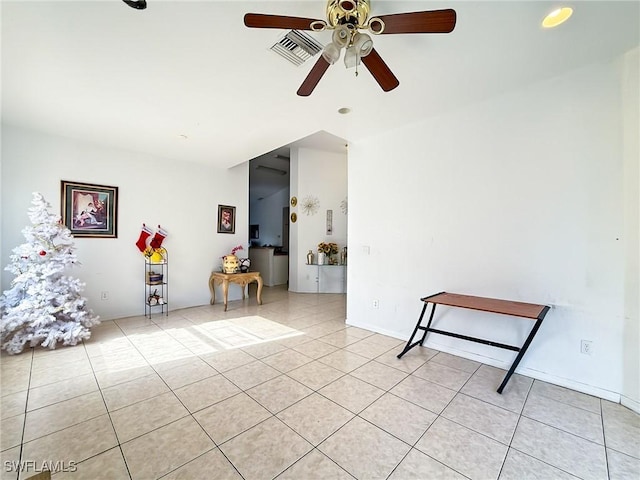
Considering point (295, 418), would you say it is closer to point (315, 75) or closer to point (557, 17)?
point (315, 75)

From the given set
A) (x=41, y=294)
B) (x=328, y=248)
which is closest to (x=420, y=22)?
(x=41, y=294)

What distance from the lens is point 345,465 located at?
146 cm

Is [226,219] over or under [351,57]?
under

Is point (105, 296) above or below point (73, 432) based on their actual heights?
above

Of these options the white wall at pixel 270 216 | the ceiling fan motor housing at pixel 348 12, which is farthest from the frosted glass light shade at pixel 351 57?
the white wall at pixel 270 216

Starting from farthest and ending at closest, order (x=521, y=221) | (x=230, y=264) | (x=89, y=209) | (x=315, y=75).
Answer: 1. (x=230, y=264)
2. (x=89, y=209)
3. (x=521, y=221)
4. (x=315, y=75)

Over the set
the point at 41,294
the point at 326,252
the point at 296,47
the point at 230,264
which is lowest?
the point at 41,294

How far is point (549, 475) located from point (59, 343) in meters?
4.64

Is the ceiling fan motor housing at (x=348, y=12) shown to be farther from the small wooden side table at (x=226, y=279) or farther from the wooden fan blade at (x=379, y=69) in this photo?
the small wooden side table at (x=226, y=279)

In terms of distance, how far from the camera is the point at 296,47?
192cm

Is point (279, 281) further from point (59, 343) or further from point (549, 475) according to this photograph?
point (549, 475)

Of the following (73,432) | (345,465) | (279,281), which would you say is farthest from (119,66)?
(279,281)

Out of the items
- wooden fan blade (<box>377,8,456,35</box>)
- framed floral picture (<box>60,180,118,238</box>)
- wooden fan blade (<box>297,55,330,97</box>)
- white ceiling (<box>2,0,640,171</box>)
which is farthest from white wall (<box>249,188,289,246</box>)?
wooden fan blade (<box>377,8,456,35</box>)

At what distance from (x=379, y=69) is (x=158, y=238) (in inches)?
167
